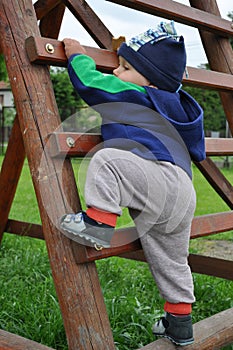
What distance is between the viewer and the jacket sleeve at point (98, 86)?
1783 millimetres

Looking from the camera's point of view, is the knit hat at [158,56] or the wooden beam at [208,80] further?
the wooden beam at [208,80]

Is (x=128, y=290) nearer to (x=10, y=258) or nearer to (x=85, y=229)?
(x=10, y=258)

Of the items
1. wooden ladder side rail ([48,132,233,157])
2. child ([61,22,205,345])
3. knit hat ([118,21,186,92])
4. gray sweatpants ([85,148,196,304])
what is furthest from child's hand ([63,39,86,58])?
gray sweatpants ([85,148,196,304])

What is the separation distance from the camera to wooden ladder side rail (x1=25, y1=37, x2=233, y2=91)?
6.11 feet

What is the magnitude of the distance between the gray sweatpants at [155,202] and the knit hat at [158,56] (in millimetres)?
299

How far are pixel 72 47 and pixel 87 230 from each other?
646 mm


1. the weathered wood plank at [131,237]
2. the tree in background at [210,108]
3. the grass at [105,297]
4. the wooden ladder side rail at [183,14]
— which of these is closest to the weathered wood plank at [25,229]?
the grass at [105,297]

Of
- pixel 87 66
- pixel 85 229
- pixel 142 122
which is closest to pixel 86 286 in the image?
pixel 85 229

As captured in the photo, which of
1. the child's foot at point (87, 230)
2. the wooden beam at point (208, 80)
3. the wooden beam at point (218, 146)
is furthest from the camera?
the wooden beam at point (208, 80)

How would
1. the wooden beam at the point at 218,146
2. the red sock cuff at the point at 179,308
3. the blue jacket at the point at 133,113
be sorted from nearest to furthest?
the blue jacket at the point at 133,113, the red sock cuff at the point at 179,308, the wooden beam at the point at 218,146

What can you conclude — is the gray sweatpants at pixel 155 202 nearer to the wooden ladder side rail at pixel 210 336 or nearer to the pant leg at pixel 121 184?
the pant leg at pixel 121 184

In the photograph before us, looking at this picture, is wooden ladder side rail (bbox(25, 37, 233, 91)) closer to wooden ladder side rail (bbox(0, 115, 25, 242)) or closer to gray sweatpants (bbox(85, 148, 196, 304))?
gray sweatpants (bbox(85, 148, 196, 304))

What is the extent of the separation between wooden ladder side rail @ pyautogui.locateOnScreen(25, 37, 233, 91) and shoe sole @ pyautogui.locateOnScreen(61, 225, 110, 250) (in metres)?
0.57

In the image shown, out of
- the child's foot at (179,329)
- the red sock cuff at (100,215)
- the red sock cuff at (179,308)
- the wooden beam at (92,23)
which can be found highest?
the wooden beam at (92,23)
